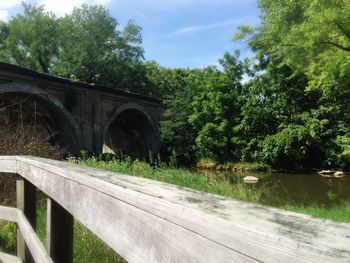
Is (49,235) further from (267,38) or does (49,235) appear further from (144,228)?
(267,38)

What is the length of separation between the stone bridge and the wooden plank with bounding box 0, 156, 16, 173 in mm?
16555

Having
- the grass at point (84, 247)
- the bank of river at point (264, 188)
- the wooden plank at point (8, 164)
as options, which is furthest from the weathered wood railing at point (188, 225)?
the grass at point (84, 247)

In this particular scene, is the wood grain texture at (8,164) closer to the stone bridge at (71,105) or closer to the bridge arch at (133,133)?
the stone bridge at (71,105)

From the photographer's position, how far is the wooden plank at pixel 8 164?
325 centimetres

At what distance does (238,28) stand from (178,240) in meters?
19.8

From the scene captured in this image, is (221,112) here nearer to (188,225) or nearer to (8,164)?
(8,164)

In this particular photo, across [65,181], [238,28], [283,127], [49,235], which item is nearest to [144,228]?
[65,181]

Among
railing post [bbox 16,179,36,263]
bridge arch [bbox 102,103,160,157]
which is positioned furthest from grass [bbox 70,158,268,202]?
bridge arch [bbox 102,103,160,157]

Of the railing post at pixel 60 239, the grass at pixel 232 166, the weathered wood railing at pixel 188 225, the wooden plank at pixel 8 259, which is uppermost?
the weathered wood railing at pixel 188 225

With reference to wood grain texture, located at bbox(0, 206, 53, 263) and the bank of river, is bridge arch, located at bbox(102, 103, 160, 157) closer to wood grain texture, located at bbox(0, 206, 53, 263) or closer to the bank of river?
the bank of river

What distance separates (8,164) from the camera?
3.37 metres

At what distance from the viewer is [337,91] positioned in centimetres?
2158

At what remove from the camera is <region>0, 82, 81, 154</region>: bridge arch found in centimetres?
2359

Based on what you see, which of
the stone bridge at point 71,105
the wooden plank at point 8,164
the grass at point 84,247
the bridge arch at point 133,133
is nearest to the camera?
the wooden plank at point 8,164
